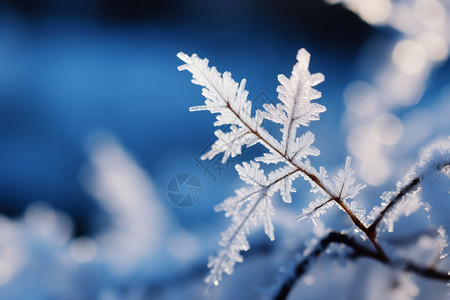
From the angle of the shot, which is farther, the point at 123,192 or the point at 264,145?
the point at 123,192

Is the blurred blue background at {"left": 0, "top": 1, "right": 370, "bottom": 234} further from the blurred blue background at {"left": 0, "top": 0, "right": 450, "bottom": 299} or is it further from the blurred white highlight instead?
the blurred white highlight

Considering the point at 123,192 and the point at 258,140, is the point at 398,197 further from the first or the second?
the point at 123,192

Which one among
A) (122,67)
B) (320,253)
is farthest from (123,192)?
(122,67)

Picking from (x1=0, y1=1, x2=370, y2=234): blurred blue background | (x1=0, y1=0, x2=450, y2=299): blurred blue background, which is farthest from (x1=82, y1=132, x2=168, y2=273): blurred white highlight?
(x1=0, y1=1, x2=370, y2=234): blurred blue background

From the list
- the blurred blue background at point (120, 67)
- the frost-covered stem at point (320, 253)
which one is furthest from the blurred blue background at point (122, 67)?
the frost-covered stem at point (320, 253)

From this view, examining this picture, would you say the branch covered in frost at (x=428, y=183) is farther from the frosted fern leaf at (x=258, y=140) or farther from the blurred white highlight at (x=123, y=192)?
the blurred white highlight at (x=123, y=192)

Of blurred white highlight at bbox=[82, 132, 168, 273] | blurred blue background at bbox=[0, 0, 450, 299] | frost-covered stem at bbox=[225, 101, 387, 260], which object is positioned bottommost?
frost-covered stem at bbox=[225, 101, 387, 260]

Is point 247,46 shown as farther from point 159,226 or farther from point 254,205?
point 254,205

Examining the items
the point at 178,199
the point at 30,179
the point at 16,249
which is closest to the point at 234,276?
the point at 178,199
